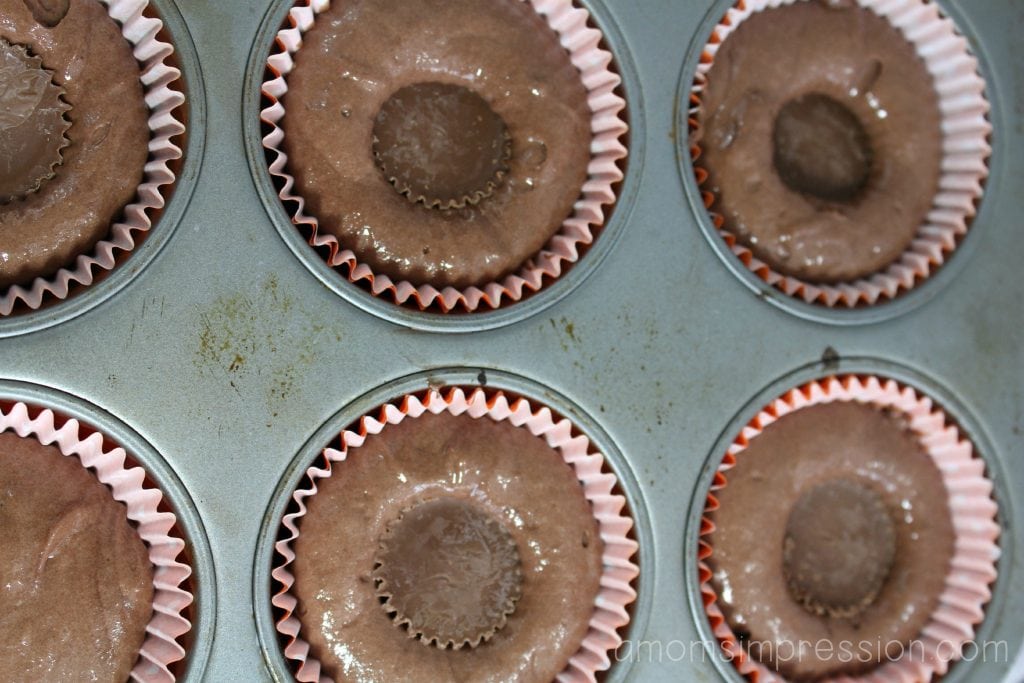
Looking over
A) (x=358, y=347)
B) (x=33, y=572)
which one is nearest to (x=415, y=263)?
(x=358, y=347)

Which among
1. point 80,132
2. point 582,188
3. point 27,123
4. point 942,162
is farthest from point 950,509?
point 27,123

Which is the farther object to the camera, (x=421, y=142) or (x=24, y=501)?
(x=421, y=142)

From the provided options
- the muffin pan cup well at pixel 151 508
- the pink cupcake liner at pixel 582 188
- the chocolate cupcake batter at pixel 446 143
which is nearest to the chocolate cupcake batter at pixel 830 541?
the pink cupcake liner at pixel 582 188

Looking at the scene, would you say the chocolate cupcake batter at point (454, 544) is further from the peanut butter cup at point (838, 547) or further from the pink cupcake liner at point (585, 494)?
the peanut butter cup at point (838, 547)

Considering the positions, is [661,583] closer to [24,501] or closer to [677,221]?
[677,221]

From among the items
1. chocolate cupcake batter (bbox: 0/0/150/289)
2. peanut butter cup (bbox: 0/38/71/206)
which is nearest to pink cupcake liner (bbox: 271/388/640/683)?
chocolate cupcake batter (bbox: 0/0/150/289)

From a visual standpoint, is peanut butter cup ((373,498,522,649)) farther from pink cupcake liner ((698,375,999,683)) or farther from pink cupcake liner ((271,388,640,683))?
pink cupcake liner ((698,375,999,683))
